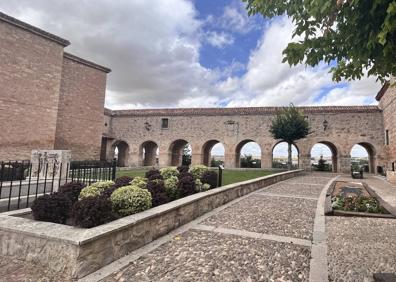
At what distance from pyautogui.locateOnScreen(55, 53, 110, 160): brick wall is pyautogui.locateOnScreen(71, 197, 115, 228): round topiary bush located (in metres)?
15.3

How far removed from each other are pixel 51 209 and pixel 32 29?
579 inches

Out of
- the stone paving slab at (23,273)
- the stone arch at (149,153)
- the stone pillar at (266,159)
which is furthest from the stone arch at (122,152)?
the stone paving slab at (23,273)

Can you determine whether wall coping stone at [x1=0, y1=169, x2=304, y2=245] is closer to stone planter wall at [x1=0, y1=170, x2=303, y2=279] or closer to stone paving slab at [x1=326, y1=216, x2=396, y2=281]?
stone planter wall at [x1=0, y1=170, x2=303, y2=279]

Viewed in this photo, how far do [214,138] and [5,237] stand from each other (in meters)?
20.8

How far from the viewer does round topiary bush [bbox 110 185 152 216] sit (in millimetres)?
3893

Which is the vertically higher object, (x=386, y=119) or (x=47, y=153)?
(x=386, y=119)

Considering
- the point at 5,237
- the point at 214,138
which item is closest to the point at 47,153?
the point at 5,237

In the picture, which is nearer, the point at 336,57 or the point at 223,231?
the point at 336,57

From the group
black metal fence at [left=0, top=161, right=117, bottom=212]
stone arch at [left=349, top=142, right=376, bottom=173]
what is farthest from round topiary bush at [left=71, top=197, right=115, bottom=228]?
stone arch at [left=349, top=142, right=376, bottom=173]

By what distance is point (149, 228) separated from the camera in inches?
143

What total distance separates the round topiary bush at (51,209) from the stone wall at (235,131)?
19758 millimetres

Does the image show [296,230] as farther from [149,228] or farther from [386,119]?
[386,119]

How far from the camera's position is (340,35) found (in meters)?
2.56

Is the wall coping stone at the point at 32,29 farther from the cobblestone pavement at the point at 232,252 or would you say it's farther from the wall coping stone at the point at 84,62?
the cobblestone pavement at the point at 232,252
